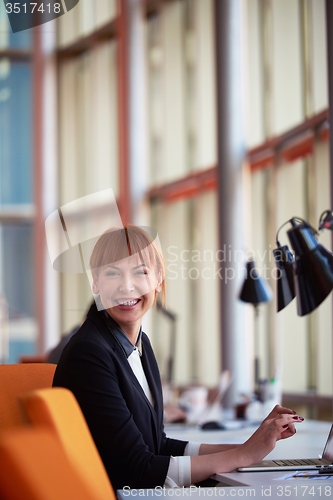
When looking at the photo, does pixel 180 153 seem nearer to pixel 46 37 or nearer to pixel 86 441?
pixel 46 37

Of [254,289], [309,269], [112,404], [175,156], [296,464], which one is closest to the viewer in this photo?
[112,404]

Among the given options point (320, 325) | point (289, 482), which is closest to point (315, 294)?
point (289, 482)

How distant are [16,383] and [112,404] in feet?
1.35

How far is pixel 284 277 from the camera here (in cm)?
212

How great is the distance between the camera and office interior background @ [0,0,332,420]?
397 centimetres

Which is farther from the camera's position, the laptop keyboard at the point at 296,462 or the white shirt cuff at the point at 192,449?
the white shirt cuff at the point at 192,449

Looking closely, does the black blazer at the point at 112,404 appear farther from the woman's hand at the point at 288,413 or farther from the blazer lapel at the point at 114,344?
the woman's hand at the point at 288,413

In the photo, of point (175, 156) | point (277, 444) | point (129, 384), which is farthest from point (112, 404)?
point (175, 156)

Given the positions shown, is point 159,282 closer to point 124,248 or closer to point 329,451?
point 124,248

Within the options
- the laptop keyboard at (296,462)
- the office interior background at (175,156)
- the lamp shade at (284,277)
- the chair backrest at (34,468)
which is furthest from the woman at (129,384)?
the lamp shade at (284,277)

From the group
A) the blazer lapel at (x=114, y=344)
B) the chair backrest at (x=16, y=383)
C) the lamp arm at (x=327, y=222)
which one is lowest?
the chair backrest at (x=16, y=383)

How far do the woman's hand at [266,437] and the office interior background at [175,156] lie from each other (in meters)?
0.75

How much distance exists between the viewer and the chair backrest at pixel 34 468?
0.77m

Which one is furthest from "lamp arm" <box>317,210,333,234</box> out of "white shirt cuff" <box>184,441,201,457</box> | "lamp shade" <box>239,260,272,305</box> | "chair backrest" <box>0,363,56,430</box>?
"chair backrest" <box>0,363,56,430</box>
